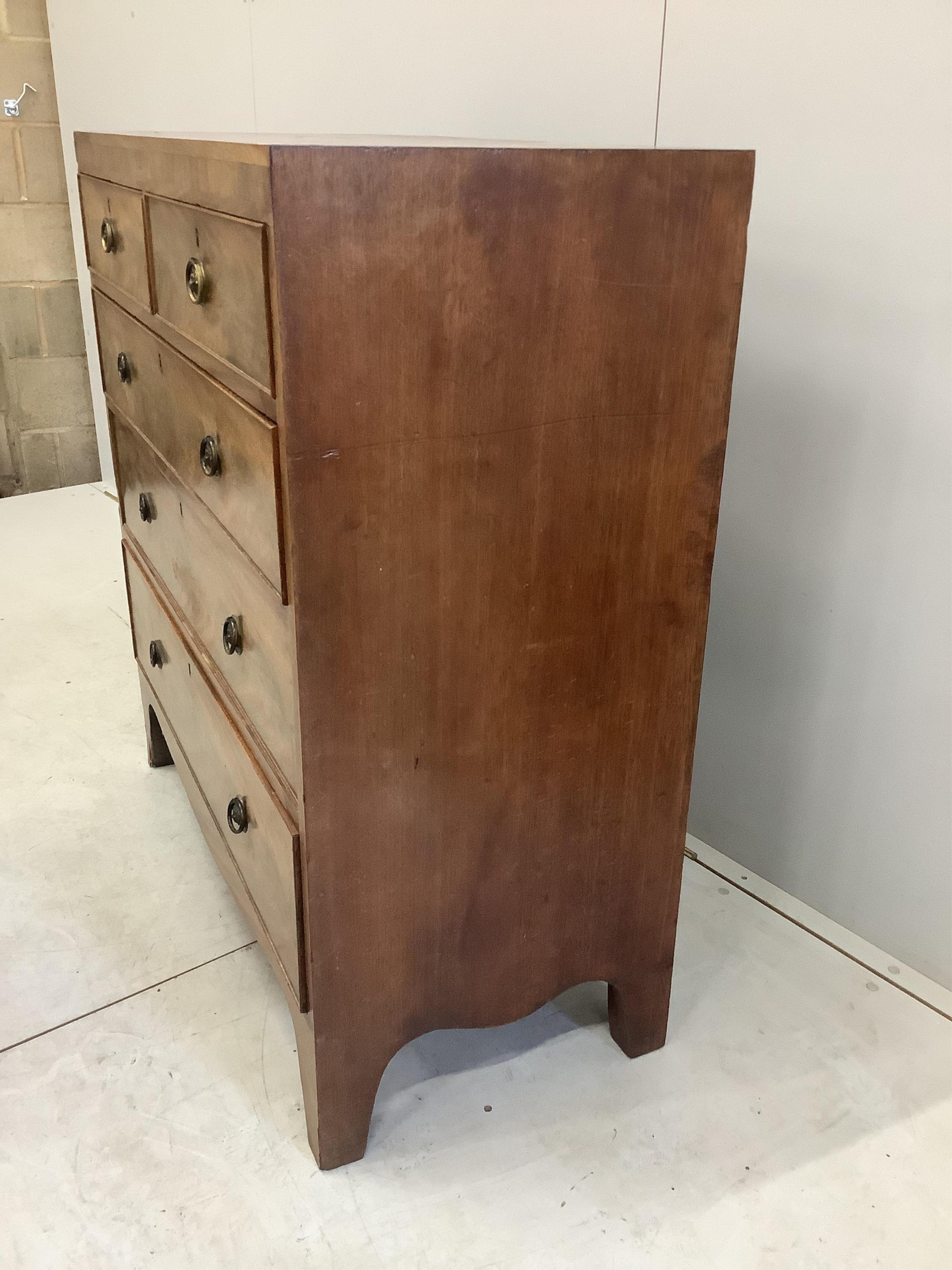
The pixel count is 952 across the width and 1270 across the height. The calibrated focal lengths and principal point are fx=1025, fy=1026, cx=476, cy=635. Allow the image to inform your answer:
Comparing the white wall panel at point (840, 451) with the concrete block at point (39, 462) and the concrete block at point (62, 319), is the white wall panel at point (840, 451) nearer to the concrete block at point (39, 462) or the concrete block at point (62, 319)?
the concrete block at point (62, 319)

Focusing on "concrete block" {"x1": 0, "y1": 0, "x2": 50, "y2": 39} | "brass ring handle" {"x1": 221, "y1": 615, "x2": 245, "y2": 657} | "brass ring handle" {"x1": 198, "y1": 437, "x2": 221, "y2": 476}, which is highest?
"concrete block" {"x1": 0, "y1": 0, "x2": 50, "y2": 39}

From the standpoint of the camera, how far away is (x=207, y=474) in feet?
3.94

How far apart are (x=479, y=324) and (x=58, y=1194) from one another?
1104 millimetres

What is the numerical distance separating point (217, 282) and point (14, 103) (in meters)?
3.12

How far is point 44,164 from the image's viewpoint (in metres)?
3.59

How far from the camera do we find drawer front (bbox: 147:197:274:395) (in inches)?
36.3

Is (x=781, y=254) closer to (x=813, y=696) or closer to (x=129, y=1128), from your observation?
(x=813, y=696)

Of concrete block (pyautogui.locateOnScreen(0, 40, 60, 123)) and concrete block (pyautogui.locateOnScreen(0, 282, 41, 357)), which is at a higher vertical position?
concrete block (pyautogui.locateOnScreen(0, 40, 60, 123))

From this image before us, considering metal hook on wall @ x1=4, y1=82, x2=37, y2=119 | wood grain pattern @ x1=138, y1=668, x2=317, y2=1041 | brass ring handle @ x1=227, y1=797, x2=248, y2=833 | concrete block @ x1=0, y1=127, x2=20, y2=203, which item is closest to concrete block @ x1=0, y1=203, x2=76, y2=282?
concrete block @ x1=0, y1=127, x2=20, y2=203

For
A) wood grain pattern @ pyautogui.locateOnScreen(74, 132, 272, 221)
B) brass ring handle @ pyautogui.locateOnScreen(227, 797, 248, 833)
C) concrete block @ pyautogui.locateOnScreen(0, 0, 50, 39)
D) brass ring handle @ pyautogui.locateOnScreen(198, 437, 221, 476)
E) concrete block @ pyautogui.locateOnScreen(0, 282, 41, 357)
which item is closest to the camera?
wood grain pattern @ pyautogui.locateOnScreen(74, 132, 272, 221)

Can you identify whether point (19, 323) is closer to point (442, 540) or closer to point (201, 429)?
point (201, 429)

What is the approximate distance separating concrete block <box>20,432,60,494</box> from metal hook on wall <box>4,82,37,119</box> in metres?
1.07

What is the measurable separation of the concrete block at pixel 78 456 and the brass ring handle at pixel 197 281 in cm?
305

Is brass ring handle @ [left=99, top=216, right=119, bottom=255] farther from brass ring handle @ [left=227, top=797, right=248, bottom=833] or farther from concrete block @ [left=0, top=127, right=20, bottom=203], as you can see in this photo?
concrete block @ [left=0, top=127, right=20, bottom=203]
